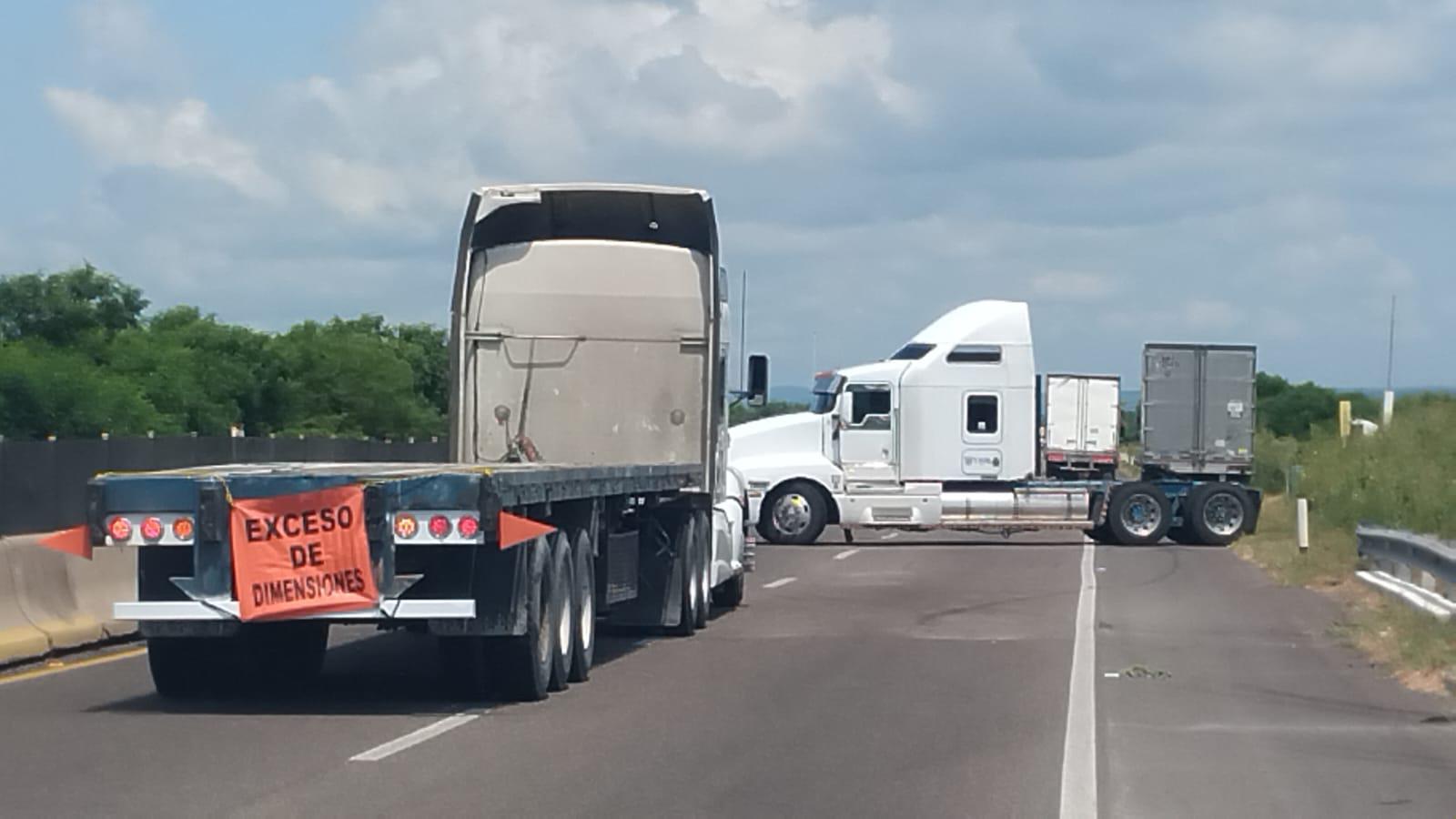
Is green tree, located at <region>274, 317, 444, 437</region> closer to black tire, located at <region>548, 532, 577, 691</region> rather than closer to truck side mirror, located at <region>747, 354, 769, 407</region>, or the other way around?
truck side mirror, located at <region>747, 354, 769, 407</region>

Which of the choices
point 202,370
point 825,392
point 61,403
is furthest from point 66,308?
point 825,392

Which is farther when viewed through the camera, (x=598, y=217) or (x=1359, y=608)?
(x=1359, y=608)

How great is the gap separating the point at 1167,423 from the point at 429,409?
Result: 37186 millimetres

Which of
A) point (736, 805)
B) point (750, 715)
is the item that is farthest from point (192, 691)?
point (736, 805)

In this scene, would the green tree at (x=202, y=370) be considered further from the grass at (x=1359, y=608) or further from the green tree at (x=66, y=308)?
the grass at (x=1359, y=608)

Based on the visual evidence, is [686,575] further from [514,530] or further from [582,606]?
[514,530]

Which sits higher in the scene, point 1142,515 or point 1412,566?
point 1412,566

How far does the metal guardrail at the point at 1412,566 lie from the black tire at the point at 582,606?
23.4 feet

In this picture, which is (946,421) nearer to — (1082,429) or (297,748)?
(1082,429)

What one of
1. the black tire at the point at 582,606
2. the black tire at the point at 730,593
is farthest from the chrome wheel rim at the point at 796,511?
the black tire at the point at 582,606

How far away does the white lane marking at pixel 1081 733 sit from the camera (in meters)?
9.92

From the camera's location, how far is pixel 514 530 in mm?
12367

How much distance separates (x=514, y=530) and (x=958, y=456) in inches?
1013

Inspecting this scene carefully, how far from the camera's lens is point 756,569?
29.8 meters
